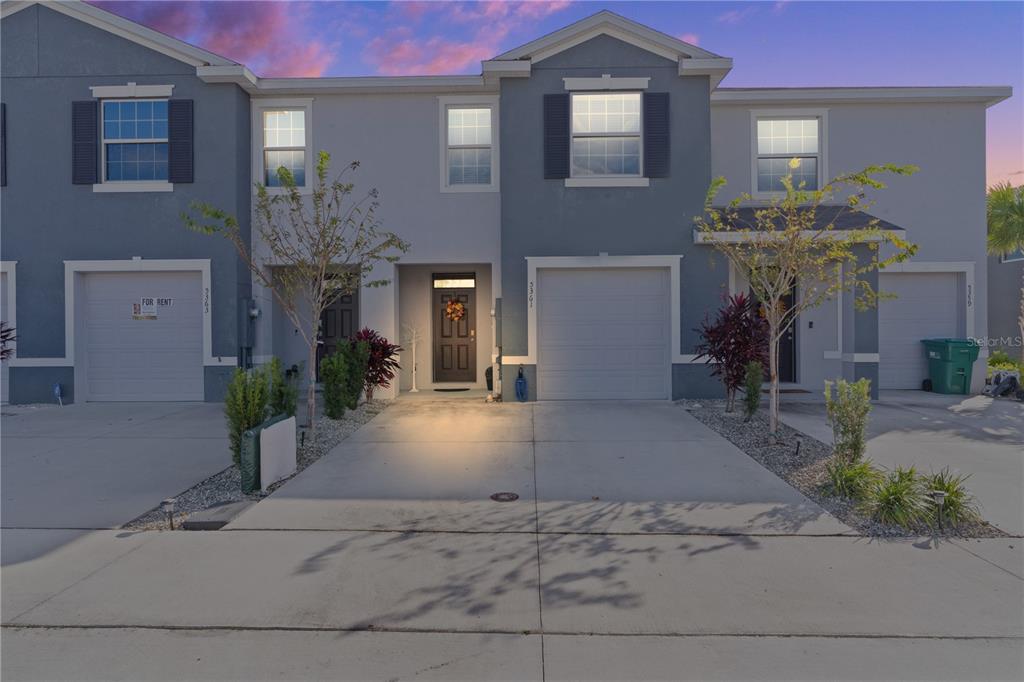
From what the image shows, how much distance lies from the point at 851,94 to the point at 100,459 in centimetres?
1446

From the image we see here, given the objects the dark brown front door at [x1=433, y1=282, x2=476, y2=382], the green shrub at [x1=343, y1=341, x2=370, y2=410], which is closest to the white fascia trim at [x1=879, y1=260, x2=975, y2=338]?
the dark brown front door at [x1=433, y1=282, x2=476, y2=382]

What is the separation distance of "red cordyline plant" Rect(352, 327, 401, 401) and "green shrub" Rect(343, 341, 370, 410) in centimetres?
22

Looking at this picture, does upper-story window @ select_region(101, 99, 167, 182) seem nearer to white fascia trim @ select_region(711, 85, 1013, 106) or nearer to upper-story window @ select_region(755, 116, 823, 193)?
white fascia trim @ select_region(711, 85, 1013, 106)

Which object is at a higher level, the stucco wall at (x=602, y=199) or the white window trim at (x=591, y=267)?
the stucco wall at (x=602, y=199)

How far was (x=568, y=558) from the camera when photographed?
486cm

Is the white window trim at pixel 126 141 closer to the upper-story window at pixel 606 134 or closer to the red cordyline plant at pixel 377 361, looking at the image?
the red cordyline plant at pixel 377 361

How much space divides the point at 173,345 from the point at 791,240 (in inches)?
442

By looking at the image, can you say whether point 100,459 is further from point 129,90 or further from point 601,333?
point 601,333

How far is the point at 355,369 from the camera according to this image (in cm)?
1086

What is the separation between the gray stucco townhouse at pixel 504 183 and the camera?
1217cm

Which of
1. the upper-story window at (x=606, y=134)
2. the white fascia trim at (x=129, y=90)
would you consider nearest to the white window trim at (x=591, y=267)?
the upper-story window at (x=606, y=134)

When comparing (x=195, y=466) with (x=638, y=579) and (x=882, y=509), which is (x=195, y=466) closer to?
(x=638, y=579)

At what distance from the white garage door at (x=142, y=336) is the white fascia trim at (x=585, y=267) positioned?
6.20 metres

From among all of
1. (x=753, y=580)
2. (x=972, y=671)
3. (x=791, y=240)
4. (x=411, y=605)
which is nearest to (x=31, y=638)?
(x=411, y=605)
